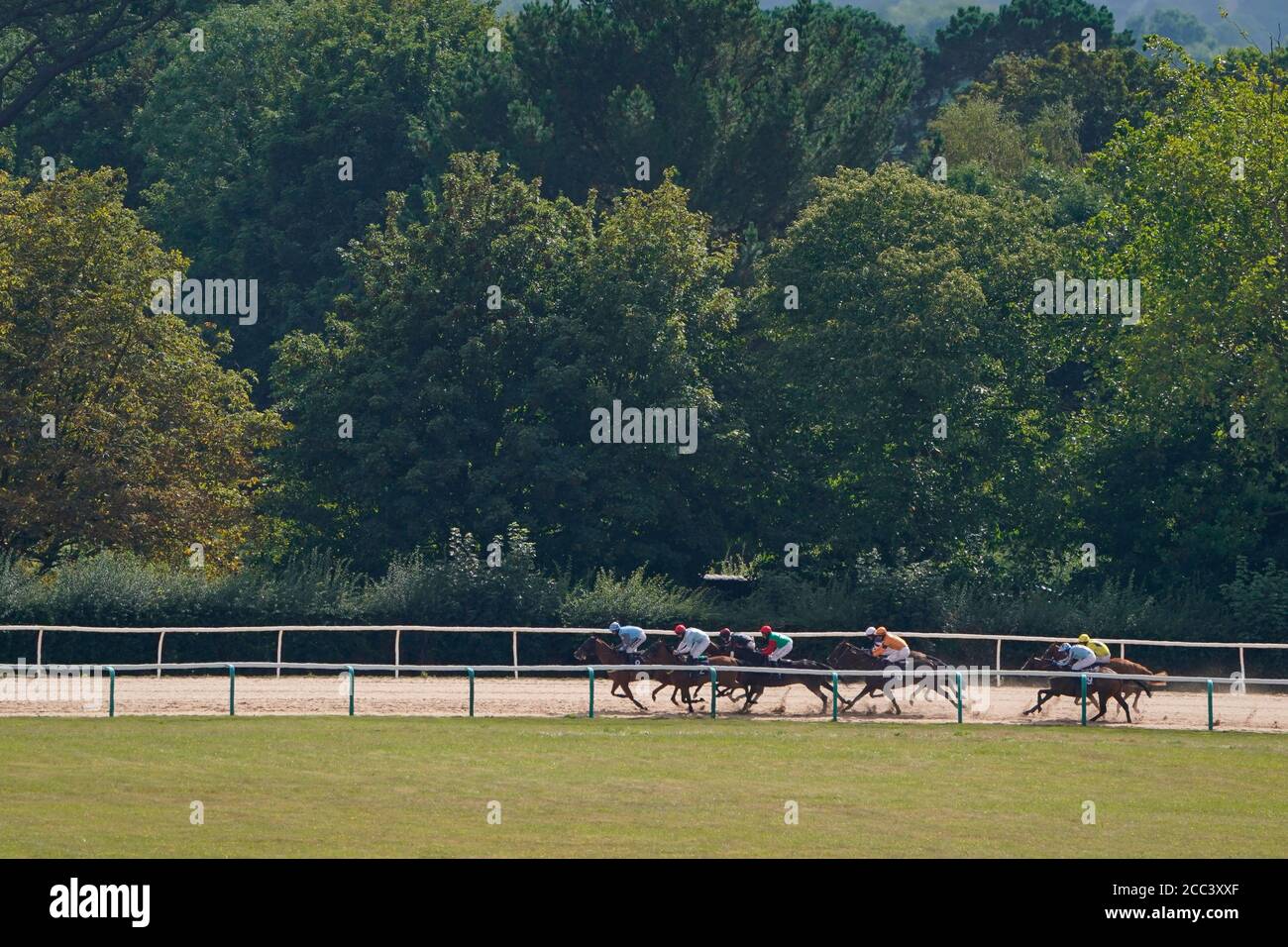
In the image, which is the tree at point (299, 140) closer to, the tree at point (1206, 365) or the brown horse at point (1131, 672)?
the tree at point (1206, 365)

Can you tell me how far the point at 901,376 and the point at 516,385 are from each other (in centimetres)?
873

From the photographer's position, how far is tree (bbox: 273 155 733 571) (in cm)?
4581

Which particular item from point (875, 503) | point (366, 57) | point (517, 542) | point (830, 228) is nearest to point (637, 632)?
point (517, 542)

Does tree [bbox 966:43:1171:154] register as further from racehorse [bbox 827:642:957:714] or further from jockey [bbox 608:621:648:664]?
jockey [bbox 608:621:648:664]

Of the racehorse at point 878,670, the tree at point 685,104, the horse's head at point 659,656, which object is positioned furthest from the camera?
the tree at point 685,104

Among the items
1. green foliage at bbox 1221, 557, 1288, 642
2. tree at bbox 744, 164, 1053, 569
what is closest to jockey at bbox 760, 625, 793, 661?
green foliage at bbox 1221, 557, 1288, 642

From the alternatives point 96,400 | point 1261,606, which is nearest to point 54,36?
point 96,400

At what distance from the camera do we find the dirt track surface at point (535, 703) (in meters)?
30.7

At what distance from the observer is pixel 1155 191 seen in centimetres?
4628

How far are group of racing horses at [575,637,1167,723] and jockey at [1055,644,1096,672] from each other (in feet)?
0.45

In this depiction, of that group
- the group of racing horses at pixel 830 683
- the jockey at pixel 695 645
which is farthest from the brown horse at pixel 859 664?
the jockey at pixel 695 645

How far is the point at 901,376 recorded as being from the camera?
45.9 meters

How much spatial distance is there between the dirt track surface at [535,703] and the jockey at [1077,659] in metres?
0.79

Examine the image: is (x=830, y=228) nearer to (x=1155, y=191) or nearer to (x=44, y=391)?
(x=1155, y=191)
